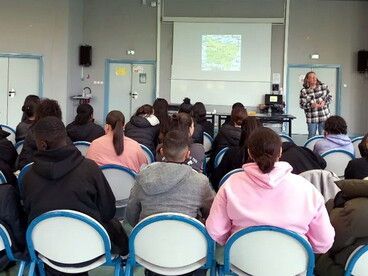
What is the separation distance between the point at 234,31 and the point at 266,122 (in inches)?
119

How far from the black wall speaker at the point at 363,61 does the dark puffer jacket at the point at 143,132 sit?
7.37 meters

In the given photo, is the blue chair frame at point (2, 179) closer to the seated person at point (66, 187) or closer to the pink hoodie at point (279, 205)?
the seated person at point (66, 187)

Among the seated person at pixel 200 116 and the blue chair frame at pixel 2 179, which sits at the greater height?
→ the seated person at pixel 200 116

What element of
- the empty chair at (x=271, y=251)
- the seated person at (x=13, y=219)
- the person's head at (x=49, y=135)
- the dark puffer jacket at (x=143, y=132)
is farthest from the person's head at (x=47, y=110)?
the empty chair at (x=271, y=251)

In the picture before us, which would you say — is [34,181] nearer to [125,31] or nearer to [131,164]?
[131,164]

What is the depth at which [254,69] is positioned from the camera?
9.99 meters

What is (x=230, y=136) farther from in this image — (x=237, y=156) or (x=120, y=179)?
(x=120, y=179)

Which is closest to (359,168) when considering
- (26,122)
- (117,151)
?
(117,151)

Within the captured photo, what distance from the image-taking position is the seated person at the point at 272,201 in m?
1.74

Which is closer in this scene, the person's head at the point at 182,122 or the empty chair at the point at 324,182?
the empty chair at the point at 324,182

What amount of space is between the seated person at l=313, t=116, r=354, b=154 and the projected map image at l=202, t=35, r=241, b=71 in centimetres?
633

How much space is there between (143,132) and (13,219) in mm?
2253

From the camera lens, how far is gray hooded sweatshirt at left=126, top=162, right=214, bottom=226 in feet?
6.42

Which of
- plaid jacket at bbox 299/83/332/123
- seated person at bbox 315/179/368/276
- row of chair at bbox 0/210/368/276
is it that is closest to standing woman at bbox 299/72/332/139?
plaid jacket at bbox 299/83/332/123
